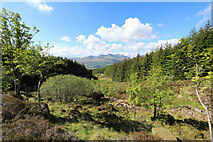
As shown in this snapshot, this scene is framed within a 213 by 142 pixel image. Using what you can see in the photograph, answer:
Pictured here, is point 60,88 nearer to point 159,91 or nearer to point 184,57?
point 159,91

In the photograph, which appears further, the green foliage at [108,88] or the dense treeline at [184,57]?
the green foliage at [108,88]

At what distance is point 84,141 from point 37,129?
8.86ft

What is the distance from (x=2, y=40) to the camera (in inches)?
269

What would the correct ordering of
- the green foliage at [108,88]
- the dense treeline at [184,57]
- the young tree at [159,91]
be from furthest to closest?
the green foliage at [108,88] < the young tree at [159,91] < the dense treeline at [184,57]

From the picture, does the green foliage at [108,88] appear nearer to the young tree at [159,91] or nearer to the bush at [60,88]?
the bush at [60,88]

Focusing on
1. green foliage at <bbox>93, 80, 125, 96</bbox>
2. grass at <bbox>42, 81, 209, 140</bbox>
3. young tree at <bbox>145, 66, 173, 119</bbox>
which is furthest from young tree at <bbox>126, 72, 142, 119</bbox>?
green foliage at <bbox>93, 80, 125, 96</bbox>

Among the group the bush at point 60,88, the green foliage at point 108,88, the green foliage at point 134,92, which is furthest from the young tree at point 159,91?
the green foliage at point 108,88

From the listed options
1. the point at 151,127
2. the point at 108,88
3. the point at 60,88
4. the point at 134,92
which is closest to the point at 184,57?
the point at 134,92

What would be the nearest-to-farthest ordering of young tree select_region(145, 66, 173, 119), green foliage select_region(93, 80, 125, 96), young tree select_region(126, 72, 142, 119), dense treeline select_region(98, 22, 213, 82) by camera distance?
dense treeline select_region(98, 22, 213, 82), young tree select_region(145, 66, 173, 119), young tree select_region(126, 72, 142, 119), green foliage select_region(93, 80, 125, 96)

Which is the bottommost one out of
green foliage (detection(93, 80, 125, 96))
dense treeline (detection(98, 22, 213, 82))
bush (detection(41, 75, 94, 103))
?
green foliage (detection(93, 80, 125, 96))

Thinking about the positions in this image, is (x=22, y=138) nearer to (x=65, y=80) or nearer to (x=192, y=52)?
(x=192, y=52)

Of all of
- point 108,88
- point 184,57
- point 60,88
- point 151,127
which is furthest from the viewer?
point 108,88

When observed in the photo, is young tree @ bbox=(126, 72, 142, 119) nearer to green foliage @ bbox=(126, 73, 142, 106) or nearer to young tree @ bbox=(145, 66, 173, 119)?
green foliage @ bbox=(126, 73, 142, 106)

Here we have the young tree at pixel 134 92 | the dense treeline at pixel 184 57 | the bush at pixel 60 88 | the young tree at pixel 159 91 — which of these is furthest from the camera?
the bush at pixel 60 88
